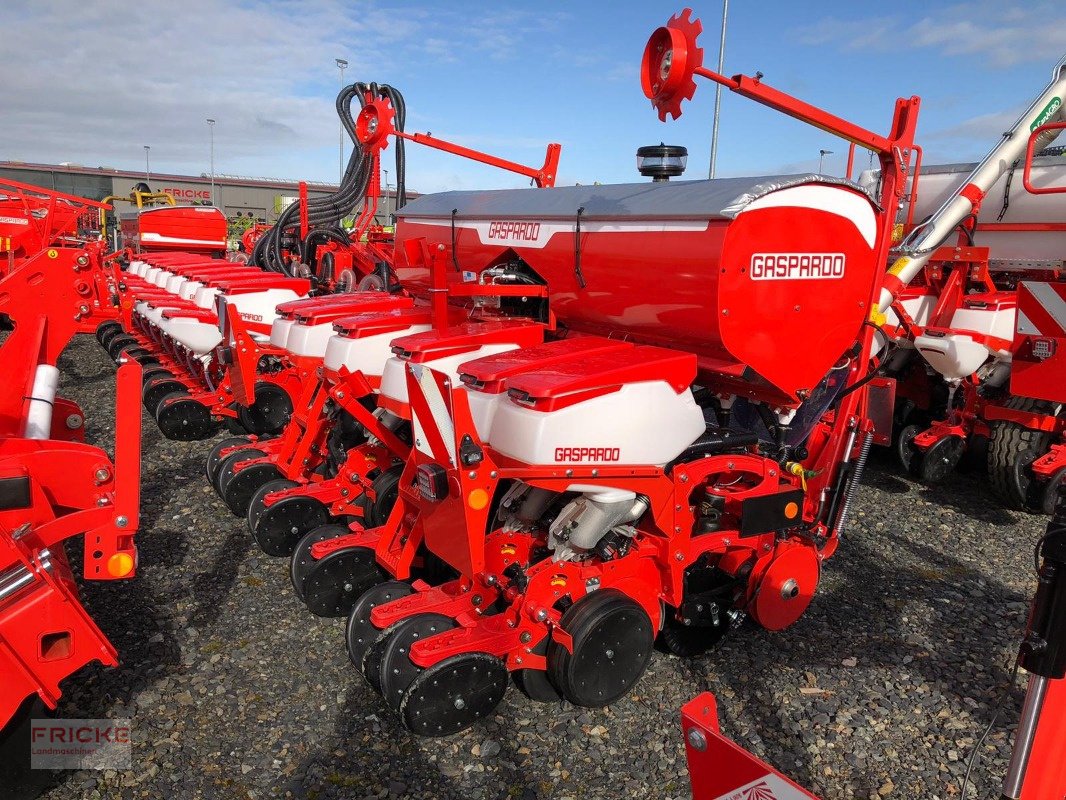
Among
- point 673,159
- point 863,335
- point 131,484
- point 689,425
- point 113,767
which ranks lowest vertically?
point 113,767

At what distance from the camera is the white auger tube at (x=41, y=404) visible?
3387 mm

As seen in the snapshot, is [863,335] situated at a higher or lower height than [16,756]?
higher

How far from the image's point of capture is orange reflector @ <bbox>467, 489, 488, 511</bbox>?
2783 millimetres

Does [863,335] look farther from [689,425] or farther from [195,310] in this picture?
[195,310]

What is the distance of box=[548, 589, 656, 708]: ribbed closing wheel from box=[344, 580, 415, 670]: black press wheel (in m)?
0.76

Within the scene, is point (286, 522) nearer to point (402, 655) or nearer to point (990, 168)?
point (402, 655)

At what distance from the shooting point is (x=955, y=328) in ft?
18.8

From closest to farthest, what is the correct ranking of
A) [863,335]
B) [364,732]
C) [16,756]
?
[16,756] → [364,732] → [863,335]

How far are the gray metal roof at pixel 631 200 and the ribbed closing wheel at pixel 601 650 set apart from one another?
5.19 ft

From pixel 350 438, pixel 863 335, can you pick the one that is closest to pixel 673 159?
pixel 863 335

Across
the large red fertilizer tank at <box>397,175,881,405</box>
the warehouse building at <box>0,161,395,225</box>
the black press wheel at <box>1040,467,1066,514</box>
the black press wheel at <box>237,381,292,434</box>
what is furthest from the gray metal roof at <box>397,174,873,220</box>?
the warehouse building at <box>0,161,395,225</box>

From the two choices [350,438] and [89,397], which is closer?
[350,438]

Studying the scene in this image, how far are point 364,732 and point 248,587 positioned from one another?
5.11ft

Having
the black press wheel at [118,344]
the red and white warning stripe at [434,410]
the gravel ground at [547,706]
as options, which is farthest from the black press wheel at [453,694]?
the black press wheel at [118,344]
